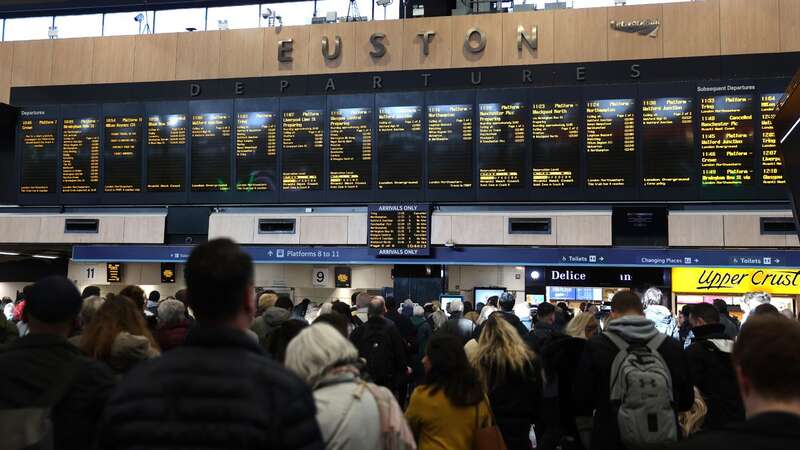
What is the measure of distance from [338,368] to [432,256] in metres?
8.87

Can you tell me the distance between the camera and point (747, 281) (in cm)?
1096

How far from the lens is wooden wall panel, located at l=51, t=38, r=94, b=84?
13.1 metres

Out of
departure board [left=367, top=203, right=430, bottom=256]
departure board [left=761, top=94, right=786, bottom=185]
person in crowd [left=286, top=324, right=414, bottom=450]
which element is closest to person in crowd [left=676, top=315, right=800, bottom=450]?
person in crowd [left=286, top=324, right=414, bottom=450]

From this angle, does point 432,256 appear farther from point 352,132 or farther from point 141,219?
point 141,219

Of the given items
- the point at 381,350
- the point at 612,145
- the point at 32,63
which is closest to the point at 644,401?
the point at 381,350

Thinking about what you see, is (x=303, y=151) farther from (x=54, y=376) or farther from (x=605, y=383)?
(x=54, y=376)

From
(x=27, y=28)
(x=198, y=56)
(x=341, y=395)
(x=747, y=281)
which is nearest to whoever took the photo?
(x=341, y=395)

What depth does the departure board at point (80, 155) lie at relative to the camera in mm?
12195

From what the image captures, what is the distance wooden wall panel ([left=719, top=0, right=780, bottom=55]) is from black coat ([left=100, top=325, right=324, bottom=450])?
1090 cm

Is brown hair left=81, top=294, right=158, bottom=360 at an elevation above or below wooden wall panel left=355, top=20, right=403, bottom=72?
below

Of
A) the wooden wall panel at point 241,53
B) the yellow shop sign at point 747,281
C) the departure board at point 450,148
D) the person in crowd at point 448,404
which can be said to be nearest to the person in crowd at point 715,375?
the person in crowd at point 448,404

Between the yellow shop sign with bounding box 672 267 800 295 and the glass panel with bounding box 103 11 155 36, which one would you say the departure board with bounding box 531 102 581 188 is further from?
the glass panel with bounding box 103 11 155 36

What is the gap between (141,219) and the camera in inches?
487

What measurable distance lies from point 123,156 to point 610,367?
10.4 metres
